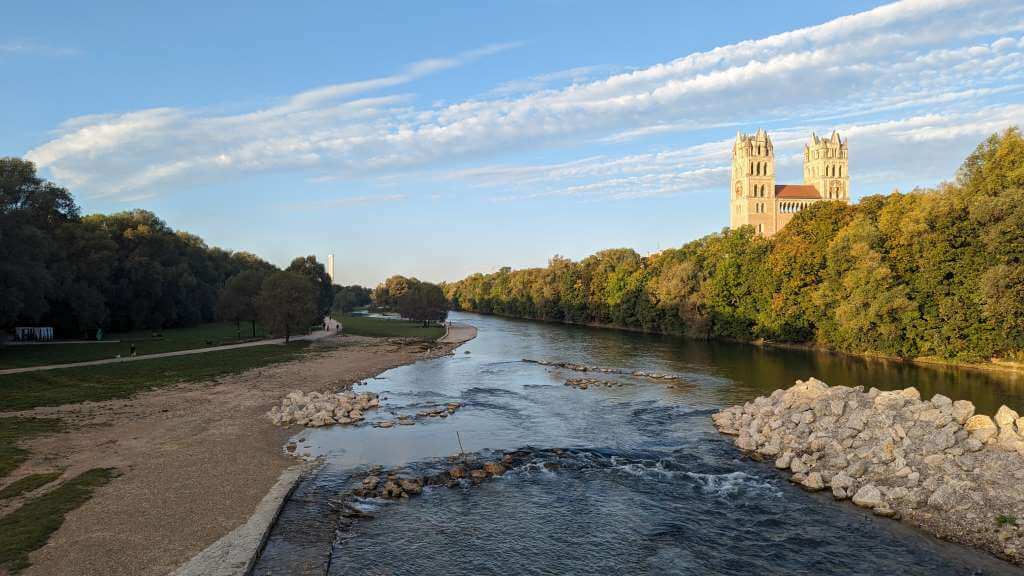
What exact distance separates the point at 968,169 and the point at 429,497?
5319 cm

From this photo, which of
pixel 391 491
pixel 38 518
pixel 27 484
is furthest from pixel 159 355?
pixel 391 491

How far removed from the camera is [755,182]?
554 feet

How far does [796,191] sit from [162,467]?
182212 millimetres

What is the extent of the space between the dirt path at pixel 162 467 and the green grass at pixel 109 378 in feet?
6.44

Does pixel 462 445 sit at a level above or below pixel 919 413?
below

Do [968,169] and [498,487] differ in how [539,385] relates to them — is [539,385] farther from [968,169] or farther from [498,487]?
[968,169]

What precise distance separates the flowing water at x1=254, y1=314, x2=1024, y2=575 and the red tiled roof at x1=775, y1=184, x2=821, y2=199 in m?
145

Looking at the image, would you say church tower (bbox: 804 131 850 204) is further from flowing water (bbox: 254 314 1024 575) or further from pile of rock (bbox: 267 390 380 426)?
pile of rock (bbox: 267 390 380 426)

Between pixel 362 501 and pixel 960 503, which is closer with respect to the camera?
pixel 960 503

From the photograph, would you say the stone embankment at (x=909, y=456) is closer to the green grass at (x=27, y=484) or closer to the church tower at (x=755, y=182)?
the green grass at (x=27, y=484)

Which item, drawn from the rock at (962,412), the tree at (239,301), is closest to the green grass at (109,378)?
the tree at (239,301)

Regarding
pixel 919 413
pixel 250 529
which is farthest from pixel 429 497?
pixel 919 413

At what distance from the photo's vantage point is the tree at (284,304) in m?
64.0

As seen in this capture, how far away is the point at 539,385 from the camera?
4284 cm
